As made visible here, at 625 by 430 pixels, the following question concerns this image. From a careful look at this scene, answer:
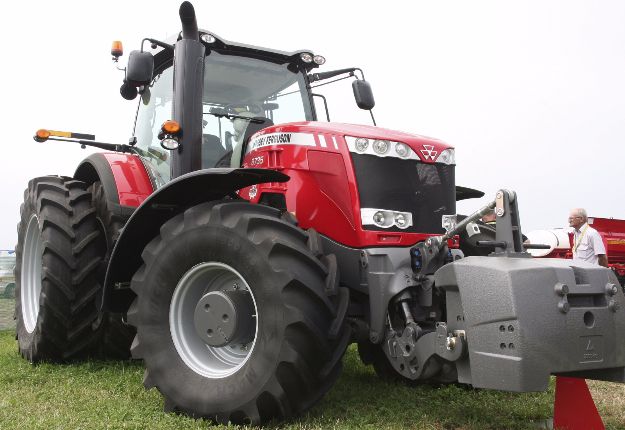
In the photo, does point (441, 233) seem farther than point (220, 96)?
No

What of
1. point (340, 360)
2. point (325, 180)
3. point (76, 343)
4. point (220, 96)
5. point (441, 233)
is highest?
point (220, 96)

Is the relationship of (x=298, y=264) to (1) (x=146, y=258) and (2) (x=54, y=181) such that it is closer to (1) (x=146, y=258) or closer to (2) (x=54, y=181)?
(1) (x=146, y=258)

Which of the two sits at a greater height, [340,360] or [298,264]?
[298,264]

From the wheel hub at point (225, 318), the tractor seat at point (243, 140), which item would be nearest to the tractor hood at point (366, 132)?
the tractor seat at point (243, 140)

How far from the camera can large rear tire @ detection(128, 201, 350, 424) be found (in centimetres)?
346

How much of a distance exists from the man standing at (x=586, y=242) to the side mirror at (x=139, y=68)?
20.2 feet

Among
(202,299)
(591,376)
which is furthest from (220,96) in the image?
(591,376)

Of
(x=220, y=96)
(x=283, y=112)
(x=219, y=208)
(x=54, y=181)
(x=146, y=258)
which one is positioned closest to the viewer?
(x=219, y=208)

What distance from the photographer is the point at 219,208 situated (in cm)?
378

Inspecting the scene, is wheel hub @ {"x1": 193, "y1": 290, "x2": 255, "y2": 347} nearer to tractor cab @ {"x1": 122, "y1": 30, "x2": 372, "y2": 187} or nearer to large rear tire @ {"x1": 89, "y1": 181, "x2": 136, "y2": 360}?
tractor cab @ {"x1": 122, "y1": 30, "x2": 372, "y2": 187}

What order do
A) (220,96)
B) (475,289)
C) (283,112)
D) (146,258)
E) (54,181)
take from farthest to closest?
1. (54,181)
2. (283,112)
3. (220,96)
4. (146,258)
5. (475,289)

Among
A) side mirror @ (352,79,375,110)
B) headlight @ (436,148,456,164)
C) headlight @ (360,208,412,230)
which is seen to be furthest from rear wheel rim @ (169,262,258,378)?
side mirror @ (352,79,375,110)

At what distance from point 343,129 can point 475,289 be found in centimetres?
145

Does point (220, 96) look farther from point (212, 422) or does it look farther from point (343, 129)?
point (212, 422)
